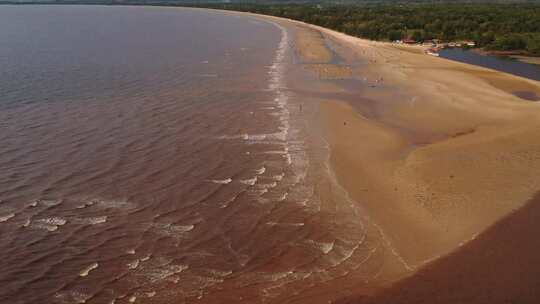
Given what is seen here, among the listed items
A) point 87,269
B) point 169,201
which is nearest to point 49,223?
point 87,269

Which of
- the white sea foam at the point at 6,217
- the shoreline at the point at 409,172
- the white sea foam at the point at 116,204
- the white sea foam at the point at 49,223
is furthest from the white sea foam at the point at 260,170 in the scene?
the white sea foam at the point at 6,217

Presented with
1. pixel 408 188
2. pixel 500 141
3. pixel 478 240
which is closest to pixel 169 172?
pixel 408 188

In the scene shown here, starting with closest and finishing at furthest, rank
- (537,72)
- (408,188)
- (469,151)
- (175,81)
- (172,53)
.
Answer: (408,188), (469,151), (175,81), (537,72), (172,53)

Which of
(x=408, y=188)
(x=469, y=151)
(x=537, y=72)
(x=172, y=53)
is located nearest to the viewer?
(x=408, y=188)

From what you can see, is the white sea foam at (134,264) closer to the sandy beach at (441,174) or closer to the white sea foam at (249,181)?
the sandy beach at (441,174)

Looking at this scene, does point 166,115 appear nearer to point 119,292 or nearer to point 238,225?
point 238,225

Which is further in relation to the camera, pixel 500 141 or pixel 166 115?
pixel 166 115
